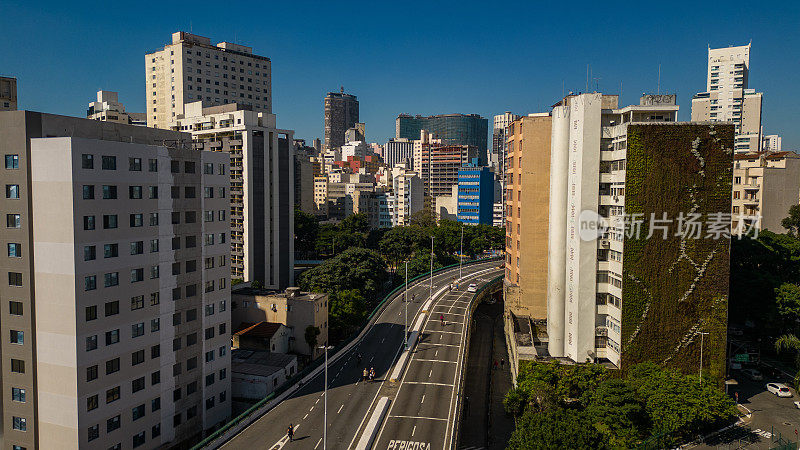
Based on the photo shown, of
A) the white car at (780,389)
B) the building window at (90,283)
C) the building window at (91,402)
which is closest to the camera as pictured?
the building window at (90,283)

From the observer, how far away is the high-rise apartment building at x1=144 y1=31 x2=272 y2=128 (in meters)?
136

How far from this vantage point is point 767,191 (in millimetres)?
87500

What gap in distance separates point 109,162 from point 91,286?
33.0ft

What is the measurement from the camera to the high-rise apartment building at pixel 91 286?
40.4 metres

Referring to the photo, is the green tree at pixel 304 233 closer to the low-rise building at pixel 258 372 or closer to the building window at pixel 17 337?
the low-rise building at pixel 258 372

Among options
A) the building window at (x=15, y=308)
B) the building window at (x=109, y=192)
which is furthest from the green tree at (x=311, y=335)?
the building window at (x=15, y=308)

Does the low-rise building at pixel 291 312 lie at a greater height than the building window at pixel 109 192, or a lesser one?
lesser

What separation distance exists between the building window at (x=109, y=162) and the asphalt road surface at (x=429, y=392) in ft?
103

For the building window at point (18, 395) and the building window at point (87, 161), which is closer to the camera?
the building window at point (87, 161)

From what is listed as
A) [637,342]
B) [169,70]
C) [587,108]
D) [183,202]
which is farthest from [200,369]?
[169,70]

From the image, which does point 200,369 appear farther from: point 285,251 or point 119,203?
point 285,251

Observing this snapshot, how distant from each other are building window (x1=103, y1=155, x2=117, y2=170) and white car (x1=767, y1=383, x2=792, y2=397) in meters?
68.3

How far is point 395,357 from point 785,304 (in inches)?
1820

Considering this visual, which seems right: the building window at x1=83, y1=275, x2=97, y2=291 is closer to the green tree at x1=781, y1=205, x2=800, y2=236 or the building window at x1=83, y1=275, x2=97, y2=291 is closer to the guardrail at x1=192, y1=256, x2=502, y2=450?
the guardrail at x1=192, y1=256, x2=502, y2=450
